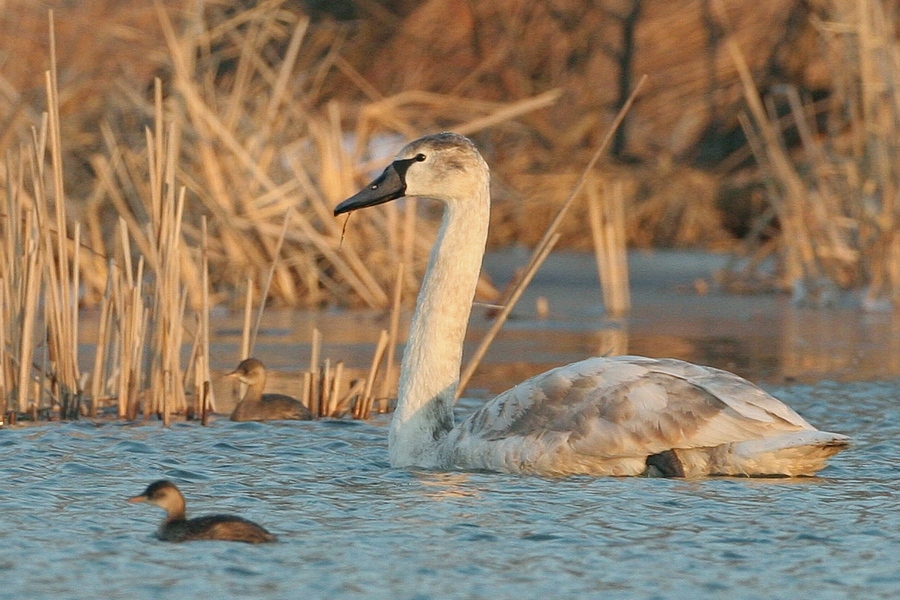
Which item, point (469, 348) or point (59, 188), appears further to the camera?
point (469, 348)

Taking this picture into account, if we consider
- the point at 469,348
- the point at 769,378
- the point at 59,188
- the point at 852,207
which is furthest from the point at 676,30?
the point at 59,188

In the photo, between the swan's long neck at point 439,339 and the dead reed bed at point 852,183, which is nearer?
the swan's long neck at point 439,339

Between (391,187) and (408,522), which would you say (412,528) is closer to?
(408,522)

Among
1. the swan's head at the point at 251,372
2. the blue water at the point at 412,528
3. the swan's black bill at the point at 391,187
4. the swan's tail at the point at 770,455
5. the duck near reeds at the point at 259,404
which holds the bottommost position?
the blue water at the point at 412,528

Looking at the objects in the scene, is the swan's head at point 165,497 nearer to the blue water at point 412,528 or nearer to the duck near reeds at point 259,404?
the blue water at point 412,528

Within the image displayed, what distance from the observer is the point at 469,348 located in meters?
10.5

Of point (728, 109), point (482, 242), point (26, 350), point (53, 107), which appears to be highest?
point (728, 109)

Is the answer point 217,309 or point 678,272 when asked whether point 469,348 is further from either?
point 678,272

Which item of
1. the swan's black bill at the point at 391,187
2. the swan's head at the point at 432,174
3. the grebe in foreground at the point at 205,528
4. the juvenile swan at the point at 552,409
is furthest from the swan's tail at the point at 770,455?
the grebe in foreground at the point at 205,528

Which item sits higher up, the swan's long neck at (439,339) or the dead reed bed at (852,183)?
the dead reed bed at (852,183)

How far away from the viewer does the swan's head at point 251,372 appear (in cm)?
760

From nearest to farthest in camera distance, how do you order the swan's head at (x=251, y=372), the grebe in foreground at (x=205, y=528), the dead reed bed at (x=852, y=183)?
the grebe in foreground at (x=205, y=528)
the swan's head at (x=251, y=372)
the dead reed bed at (x=852, y=183)

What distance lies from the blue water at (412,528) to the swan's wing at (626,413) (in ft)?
0.49

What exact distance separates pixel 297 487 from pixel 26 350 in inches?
72.5
